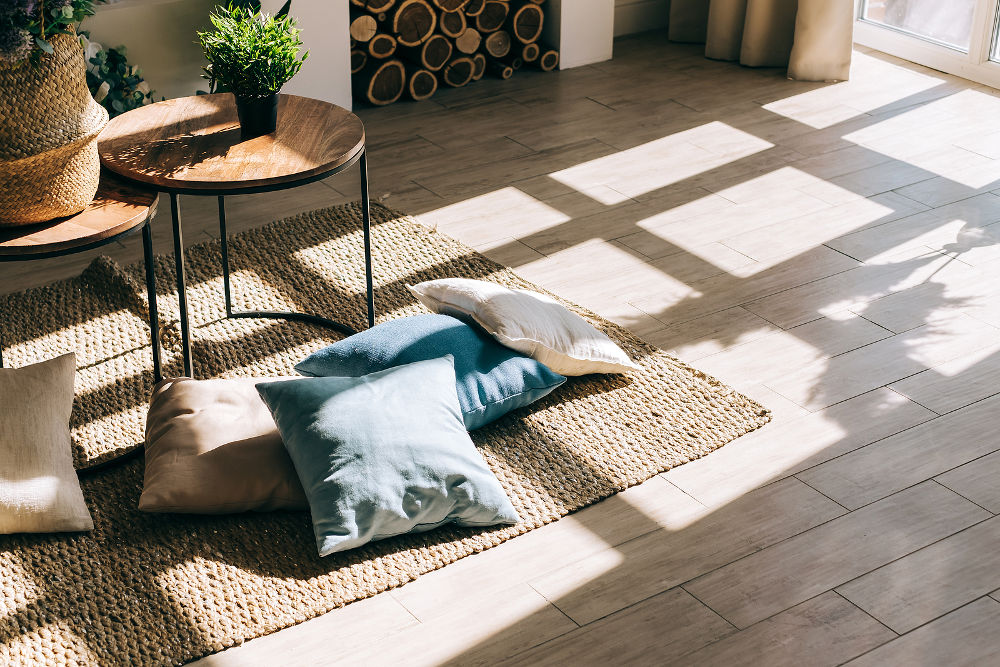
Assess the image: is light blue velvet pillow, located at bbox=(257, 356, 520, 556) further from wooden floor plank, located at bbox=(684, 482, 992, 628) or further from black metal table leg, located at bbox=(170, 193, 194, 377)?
wooden floor plank, located at bbox=(684, 482, 992, 628)

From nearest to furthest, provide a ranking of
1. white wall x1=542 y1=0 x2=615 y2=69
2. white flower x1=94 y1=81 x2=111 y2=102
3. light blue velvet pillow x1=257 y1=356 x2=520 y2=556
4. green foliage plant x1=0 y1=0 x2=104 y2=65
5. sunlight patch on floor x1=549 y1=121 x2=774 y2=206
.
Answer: green foliage plant x1=0 y1=0 x2=104 y2=65 < light blue velvet pillow x1=257 y1=356 x2=520 y2=556 < white flower x1=94 y1=81 x2=111 y2=102 < sunlight patch on floor x1=549 y1=121 x2=774 y2=206 < white wall x1=542 y1=0 x2=615 y2=69

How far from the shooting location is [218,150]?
2.36 m

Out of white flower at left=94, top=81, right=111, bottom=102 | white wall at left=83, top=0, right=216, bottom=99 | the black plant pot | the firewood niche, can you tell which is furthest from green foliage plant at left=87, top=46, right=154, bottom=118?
the black plant pot

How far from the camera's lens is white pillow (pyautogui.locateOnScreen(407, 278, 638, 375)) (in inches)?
98.1

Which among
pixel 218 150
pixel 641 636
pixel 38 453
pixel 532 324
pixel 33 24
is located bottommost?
pixel 641 636

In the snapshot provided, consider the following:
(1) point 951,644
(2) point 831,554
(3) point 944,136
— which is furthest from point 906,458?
(3) point 944,136

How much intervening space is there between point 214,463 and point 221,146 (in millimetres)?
676

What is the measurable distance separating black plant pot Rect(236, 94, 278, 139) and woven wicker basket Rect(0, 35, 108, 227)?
36cm

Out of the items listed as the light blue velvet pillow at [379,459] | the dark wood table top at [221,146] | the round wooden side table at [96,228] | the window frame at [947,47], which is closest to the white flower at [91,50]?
the dark wood table top at [221,146]

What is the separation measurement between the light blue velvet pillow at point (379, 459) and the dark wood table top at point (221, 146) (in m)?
0.41

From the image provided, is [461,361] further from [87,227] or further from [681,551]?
[87,227]

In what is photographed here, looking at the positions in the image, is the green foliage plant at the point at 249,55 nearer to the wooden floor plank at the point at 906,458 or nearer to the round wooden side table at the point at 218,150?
the round wooden side table at the point at 218,150

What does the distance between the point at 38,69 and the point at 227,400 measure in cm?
72

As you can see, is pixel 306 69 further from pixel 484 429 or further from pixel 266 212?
pixel 484 429
